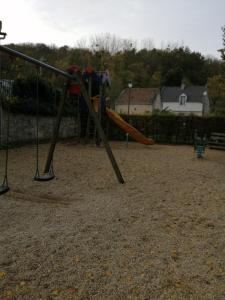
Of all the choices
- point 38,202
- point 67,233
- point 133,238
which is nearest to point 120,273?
point 133,238

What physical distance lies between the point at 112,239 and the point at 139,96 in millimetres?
38867

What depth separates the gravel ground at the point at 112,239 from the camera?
2492 mm

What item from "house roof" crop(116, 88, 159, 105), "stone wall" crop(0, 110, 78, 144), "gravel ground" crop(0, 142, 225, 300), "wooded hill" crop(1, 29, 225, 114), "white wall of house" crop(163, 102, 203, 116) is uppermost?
"wooded hill" crop(1, 29, 225, 114)

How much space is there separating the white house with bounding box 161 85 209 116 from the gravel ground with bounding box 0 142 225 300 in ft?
123

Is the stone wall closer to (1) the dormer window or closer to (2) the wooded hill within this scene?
(2) the wooded hill

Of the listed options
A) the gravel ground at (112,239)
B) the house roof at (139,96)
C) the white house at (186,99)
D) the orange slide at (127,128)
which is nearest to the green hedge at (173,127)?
the orange slide at (127,128)

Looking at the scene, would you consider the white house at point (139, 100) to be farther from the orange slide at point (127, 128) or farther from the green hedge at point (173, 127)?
the orange slide at point (127, 128)

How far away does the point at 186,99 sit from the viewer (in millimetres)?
42812

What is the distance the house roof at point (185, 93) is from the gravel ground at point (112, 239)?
37784 millimetres

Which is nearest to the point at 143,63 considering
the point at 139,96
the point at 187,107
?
the point at 139,96

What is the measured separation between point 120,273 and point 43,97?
1209 centimetres

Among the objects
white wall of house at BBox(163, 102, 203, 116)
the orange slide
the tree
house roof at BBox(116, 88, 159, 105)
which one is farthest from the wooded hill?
the orange slide

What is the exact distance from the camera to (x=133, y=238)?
3.44 meters

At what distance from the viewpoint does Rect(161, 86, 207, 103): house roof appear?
42281 millimetres
